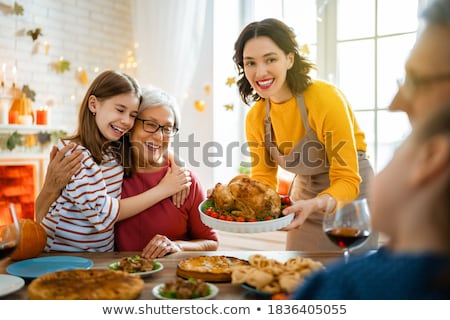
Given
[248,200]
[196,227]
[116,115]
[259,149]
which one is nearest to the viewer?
[248,200]

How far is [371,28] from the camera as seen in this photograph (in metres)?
3.42

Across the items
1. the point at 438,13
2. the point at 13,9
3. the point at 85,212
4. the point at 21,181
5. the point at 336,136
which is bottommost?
the point at 21,181

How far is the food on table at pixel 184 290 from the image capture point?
0.85 meters

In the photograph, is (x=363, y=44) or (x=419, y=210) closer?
(x=419, y=210)

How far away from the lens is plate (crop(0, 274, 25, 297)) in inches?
36.8

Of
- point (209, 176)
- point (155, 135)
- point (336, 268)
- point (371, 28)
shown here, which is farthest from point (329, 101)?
point (209, 176)

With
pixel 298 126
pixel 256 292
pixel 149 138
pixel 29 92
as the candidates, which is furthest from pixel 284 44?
pixel 29 92

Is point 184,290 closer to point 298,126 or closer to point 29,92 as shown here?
point 298,126

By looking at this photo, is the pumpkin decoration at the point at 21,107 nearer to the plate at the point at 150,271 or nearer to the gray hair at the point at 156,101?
the gray hair at the point at 156,101

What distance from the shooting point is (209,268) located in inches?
41.7

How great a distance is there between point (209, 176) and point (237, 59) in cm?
242

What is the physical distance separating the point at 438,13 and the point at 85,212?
4.00 ft

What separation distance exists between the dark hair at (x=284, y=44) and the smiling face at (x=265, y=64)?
0.07 ft

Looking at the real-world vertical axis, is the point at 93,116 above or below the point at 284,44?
below
